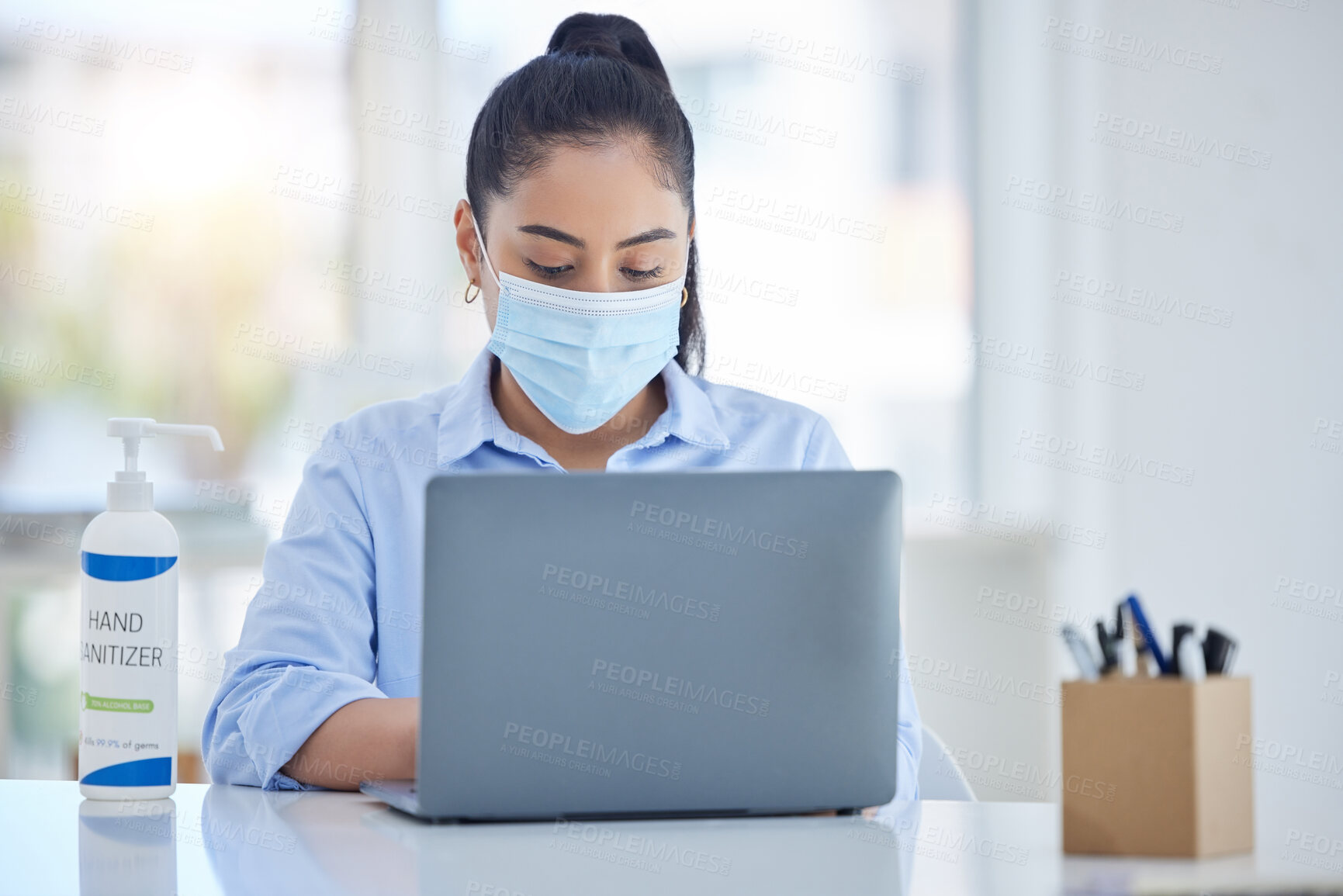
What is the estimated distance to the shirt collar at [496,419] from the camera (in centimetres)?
145

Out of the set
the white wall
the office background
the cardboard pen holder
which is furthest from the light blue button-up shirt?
the white wall

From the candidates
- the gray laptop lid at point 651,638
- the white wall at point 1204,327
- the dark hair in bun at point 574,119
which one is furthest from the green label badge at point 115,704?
the white wall at point 1204,327

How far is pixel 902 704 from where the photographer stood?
1.24m

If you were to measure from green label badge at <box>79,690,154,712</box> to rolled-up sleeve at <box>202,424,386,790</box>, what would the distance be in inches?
6.0

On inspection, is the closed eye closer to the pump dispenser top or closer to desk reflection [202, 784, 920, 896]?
the pump dispenser top

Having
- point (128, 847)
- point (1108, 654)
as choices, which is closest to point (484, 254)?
point (128, 847)

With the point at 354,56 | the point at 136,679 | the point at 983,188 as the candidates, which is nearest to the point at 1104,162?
the point at 983,188

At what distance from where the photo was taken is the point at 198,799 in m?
0.99

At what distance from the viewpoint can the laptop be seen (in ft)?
2.65

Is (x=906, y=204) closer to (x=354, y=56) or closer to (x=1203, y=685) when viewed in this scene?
(x=354, y=56)

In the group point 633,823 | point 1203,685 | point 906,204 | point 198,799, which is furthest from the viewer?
point 906,204

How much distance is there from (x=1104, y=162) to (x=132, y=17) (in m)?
2.35

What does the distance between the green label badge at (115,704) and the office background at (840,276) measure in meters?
1.99

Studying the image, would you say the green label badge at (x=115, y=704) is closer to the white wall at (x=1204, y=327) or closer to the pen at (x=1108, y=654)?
the pen at (x=1108, y=654)
